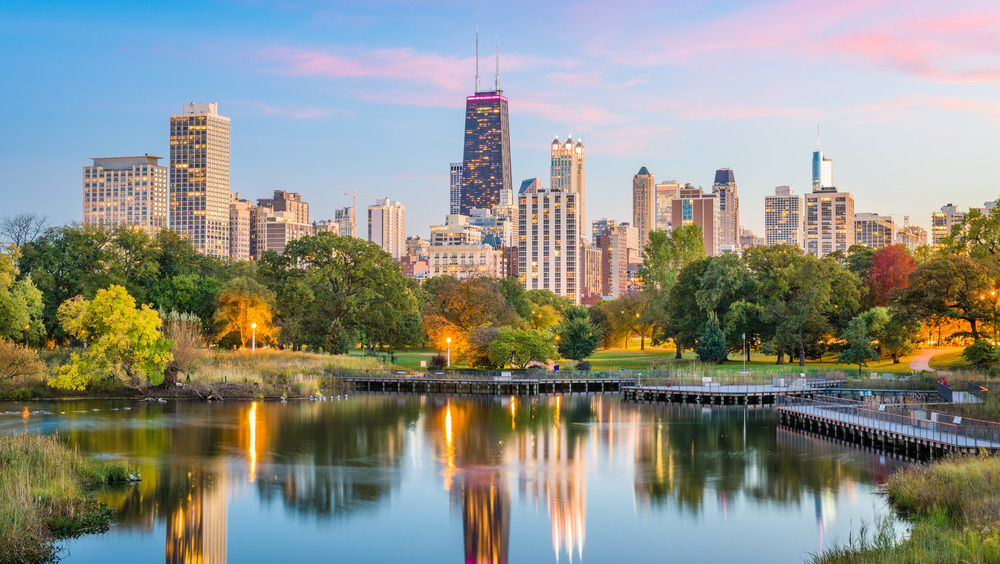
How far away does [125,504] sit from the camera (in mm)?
28031

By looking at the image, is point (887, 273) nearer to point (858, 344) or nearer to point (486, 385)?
point (858, 344)

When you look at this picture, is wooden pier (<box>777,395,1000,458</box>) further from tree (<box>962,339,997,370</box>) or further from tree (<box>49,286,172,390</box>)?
tree (<box>49,286,172,390</box>)

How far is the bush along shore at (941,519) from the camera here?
19547 mm

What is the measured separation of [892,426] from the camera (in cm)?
3950

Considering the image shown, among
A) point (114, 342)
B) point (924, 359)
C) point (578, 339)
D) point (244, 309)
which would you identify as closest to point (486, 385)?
point (578, 339)

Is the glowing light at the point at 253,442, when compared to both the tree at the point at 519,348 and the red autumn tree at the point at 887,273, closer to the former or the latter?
the tree at the point at 519,348

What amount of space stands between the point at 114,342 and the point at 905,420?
4459 centimetres

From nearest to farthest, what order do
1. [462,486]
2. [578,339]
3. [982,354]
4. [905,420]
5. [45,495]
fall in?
[45,495], [462,486], [905,420], [982,354], [578,339]

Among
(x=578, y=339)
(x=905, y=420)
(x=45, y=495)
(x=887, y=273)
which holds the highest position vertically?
(x=887, y=273)

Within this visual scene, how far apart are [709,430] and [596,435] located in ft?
21.5

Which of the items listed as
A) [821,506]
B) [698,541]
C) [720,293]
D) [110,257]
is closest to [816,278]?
[720,293]

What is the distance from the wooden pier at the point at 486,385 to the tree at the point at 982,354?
76.8ft

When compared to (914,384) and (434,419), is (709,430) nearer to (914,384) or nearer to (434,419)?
(434,419)

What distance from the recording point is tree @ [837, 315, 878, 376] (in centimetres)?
7150
